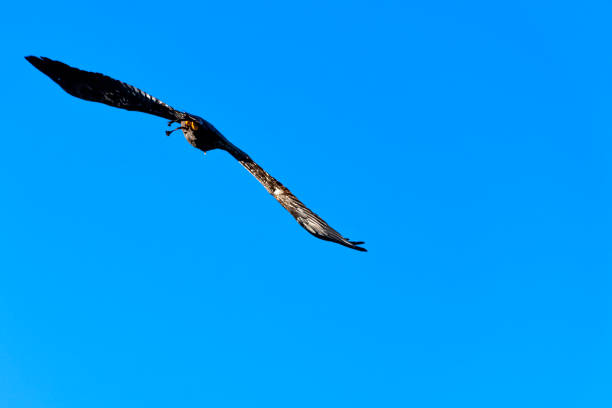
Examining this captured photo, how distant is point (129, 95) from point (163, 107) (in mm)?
1166

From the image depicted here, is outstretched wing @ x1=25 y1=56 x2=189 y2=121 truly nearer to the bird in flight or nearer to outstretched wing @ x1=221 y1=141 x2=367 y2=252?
the bird in flight

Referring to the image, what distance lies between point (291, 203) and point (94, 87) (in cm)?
628

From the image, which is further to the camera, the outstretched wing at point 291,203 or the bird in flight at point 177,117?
the outstretched wing at point 291,203

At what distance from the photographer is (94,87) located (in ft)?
48.6

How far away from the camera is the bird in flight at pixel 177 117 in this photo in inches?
571

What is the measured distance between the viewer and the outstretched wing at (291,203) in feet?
49.7

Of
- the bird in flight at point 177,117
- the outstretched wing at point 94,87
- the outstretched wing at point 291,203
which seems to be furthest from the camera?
the outstretched wing at point 291,203

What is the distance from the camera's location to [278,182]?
18.4m

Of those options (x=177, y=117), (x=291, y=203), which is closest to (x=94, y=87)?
(x=177, y=117)

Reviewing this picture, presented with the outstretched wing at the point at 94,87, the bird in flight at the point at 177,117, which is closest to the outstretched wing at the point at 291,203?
the bird in flight at the point at 177,117

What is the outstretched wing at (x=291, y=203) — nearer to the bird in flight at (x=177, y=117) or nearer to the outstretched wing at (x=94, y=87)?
the bird in flight at (x=177, y=117)

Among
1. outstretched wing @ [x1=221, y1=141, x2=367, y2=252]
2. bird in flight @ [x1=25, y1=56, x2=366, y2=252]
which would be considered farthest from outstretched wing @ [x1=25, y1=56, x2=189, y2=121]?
outstretched wing @ [x1=221, y1=141, x2=367, y2=252]

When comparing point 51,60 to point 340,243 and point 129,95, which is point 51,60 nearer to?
point 129,95

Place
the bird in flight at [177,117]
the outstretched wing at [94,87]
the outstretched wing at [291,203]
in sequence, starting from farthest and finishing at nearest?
the outstretched wing at [291,203] < the bird in flight at [177,117] < the outstretched wing at [94,87]
